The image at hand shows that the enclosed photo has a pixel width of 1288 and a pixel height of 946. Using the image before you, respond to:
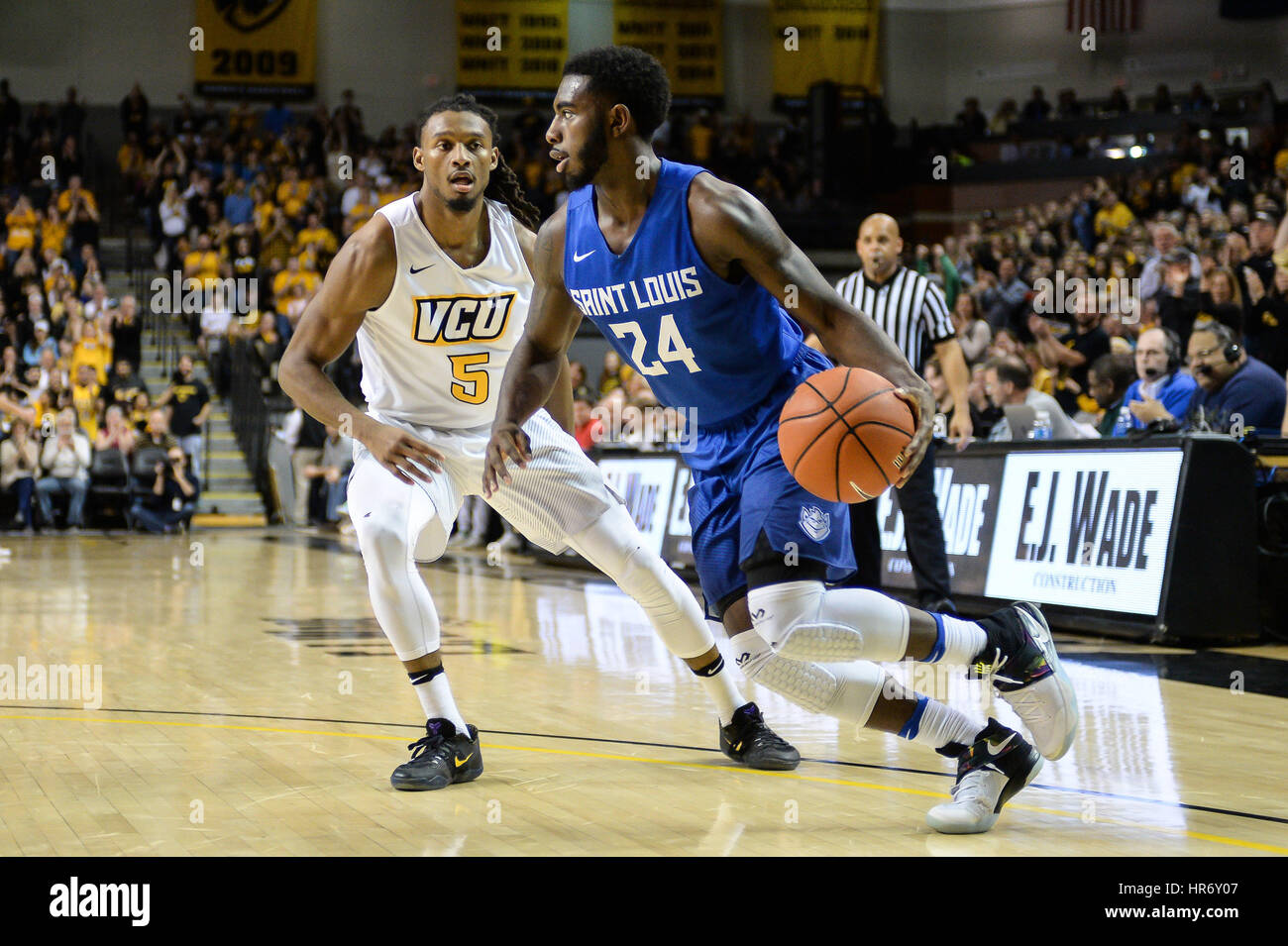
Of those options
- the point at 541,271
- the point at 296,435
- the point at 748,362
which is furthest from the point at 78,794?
the point at 296,435

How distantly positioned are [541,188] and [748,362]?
762 inches

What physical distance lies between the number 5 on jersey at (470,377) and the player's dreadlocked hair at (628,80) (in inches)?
44.0

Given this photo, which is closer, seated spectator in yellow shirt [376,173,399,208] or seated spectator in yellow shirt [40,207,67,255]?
seated spectator in yellow shirt [40,207,67,255]

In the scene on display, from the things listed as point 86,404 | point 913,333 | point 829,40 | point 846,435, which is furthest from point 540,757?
point 829,40

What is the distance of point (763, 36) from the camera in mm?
26516

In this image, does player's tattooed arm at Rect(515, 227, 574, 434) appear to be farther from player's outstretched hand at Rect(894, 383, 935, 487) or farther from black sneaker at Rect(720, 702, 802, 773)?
player's outstretched hand at Rect(894, 383, 935, 487)

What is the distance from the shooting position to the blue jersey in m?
3.56

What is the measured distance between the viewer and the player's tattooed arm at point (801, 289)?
3.25m

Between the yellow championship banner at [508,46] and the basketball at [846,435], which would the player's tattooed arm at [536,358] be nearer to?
the basketball at [846,435]

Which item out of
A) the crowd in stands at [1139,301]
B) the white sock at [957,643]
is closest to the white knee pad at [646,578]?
the white sock at [957,643]

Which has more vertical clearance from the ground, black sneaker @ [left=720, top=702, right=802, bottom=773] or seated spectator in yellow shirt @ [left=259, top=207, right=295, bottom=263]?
seated spectator in yellow shirt @ [left=259, top=207, right=295, bottom=263]

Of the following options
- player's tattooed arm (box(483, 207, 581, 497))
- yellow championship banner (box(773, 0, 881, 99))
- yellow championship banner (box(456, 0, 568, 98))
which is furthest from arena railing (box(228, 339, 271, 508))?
player's tattooed arm (box(483, 207, 581, 497))

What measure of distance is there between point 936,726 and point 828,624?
1.50 ft

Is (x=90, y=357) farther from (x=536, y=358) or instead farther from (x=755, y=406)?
(x=755, y=406)
